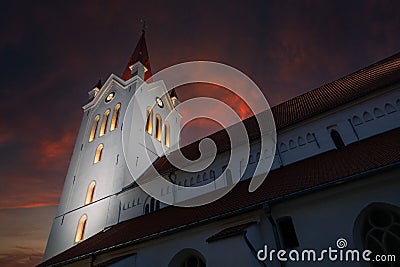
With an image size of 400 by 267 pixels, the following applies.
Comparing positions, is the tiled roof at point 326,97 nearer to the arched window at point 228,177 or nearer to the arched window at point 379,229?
the arched window at point 228,177

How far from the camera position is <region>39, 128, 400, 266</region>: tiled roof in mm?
6678

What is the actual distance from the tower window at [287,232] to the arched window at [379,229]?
4.34 ft

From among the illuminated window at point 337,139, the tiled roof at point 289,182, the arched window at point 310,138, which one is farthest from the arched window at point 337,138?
the arched window at point 310,138

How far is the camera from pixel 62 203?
56.5ft

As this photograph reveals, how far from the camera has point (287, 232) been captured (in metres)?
6.77

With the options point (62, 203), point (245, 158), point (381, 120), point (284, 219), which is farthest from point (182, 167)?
point (62, 203)

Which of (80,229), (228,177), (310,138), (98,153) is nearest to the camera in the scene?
(310,138)

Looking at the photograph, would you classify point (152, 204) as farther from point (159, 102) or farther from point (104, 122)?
point (159, 102)

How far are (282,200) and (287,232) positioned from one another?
0.76 meters

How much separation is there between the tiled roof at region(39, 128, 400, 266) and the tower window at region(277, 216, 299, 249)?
574 mm

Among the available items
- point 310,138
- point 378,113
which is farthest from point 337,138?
point 378,113

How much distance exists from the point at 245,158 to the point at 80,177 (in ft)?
37.3

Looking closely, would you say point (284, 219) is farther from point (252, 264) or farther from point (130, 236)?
point (130, 236)

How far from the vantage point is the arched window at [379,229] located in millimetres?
5551
